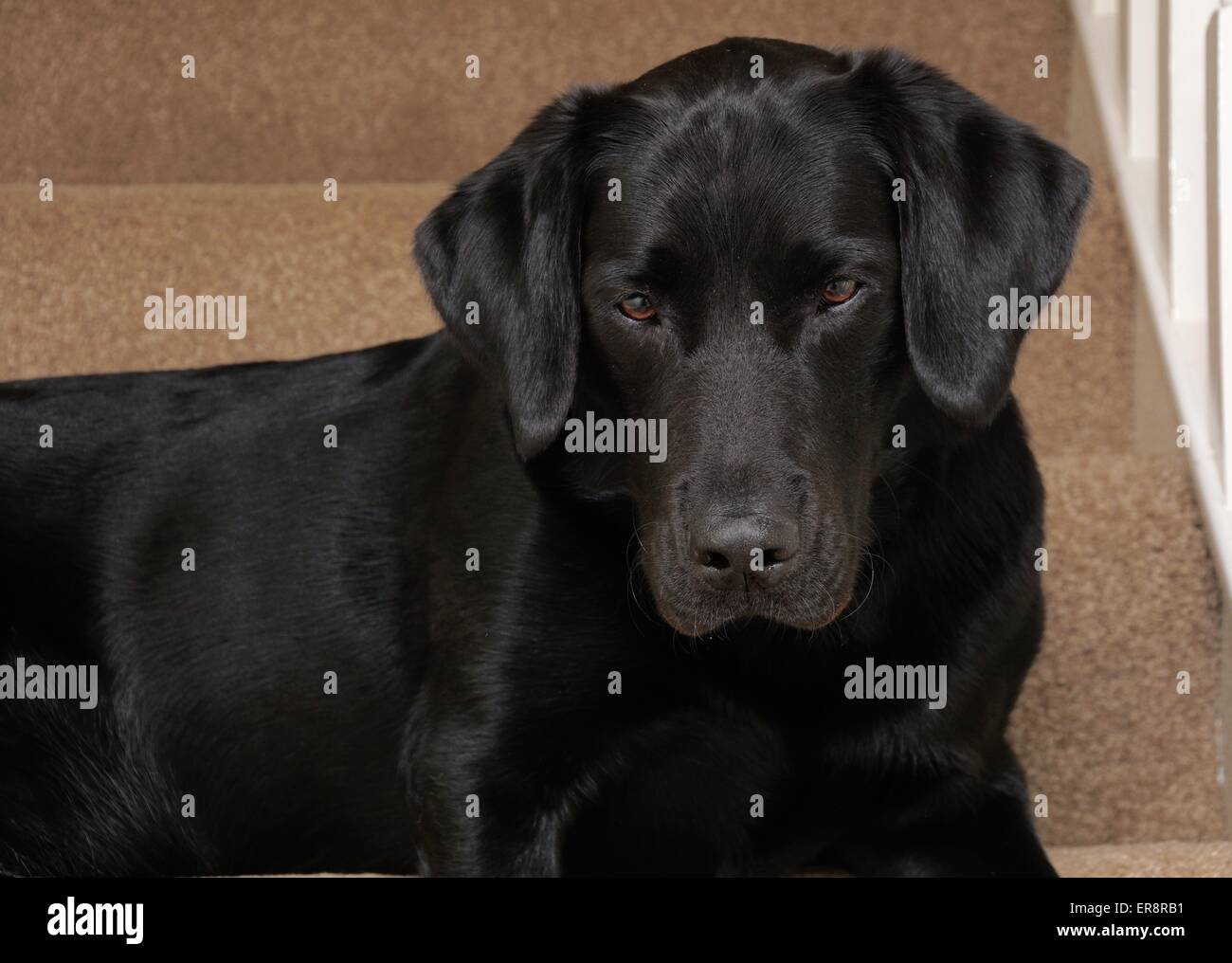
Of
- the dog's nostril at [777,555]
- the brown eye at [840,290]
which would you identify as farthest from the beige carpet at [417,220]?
the brown eye at [840,290]

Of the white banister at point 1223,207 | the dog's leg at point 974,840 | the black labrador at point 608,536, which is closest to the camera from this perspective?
the black labrador at point 608,536

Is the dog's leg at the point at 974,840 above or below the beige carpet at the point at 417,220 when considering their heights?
below

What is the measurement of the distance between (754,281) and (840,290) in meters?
0.09

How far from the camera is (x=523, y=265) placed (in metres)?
1.95

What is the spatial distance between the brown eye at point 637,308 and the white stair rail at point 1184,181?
0.93 meters

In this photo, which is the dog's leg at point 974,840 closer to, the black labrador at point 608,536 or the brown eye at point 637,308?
the black labrador at point 608,536

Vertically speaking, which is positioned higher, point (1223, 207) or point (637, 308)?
point (1223, 207)

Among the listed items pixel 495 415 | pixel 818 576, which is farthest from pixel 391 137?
pixel 818 576

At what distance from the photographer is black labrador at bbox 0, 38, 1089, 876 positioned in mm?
1837

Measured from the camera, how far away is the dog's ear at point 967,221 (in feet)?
6.07

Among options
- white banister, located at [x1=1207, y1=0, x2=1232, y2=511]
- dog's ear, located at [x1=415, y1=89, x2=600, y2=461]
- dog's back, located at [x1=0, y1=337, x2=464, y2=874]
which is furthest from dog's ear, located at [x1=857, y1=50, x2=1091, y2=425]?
dog's back, located at [x1=0, y1=337, x2=464, y2=874]

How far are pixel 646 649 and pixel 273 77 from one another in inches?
70.0

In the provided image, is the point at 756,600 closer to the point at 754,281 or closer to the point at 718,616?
the point at 718,616

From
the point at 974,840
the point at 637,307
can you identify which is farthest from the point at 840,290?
the point at 974,840
